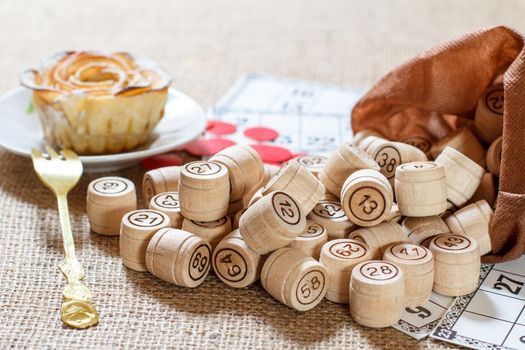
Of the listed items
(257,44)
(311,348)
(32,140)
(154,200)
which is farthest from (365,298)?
(257,44)

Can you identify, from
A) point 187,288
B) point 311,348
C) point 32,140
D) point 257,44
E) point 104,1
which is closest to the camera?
point 311,348

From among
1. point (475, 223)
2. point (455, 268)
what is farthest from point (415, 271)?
point (475, 223)

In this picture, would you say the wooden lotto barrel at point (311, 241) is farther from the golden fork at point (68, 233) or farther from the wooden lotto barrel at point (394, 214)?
the golden fork at point (68, 233)

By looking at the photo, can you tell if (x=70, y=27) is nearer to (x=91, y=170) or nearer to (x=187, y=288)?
(x=91, y=170)

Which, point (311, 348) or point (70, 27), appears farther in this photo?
point (70, 27)

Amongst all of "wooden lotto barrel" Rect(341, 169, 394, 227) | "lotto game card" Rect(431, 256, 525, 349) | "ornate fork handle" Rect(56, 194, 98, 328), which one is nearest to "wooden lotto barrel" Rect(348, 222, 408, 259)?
"wooden lotto barrel" Rect(341, 169, 394, 227)

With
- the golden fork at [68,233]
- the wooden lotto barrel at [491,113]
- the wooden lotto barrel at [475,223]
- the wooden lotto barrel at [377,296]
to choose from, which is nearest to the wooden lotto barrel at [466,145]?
the wooden lotto barrel at [491,113]

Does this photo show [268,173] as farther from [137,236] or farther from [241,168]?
[137,236]

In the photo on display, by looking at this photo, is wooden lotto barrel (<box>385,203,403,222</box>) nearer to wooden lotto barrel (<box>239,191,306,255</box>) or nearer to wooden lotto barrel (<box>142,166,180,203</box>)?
wooden lotto barrel (<box>239,191,306,255</box>)
